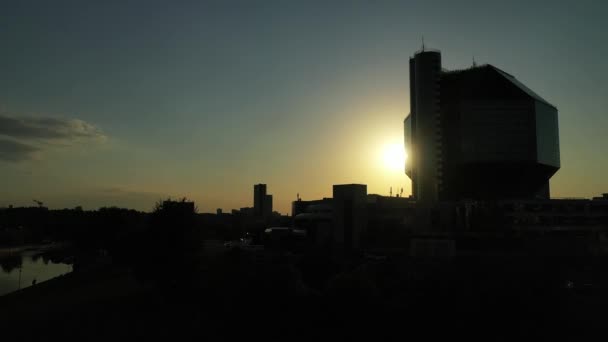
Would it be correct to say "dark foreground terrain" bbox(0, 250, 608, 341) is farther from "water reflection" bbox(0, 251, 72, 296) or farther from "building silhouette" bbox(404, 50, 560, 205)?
"building silhouette" bbox(404, 50, 560, 205)

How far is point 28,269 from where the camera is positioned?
121 m

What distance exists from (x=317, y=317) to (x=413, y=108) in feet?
501

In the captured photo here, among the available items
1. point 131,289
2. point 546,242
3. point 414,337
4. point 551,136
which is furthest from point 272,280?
point 551,136

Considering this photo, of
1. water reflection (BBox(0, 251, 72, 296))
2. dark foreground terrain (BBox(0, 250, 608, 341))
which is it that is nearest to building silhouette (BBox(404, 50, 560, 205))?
water reflection (BBox(0, 251, 72, 296))

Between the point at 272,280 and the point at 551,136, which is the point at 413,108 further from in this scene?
the point at 272,280

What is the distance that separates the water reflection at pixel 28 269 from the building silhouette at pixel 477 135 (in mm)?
112791

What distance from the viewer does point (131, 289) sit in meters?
59.8

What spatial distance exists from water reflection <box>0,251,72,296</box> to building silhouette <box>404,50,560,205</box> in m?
113

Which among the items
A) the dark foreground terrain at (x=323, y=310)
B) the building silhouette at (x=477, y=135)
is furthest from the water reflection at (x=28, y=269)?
the building silhouette at (x=477, y=135)

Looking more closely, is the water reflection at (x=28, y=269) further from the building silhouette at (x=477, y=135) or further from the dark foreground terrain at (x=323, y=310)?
the building silhouette at (x=477, y=135)

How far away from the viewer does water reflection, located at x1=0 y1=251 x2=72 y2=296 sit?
311 ft

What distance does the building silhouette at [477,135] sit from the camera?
166 m

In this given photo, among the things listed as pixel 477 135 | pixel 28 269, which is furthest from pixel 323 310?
pixel 477 135

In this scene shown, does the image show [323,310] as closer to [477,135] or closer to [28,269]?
[28,269]
